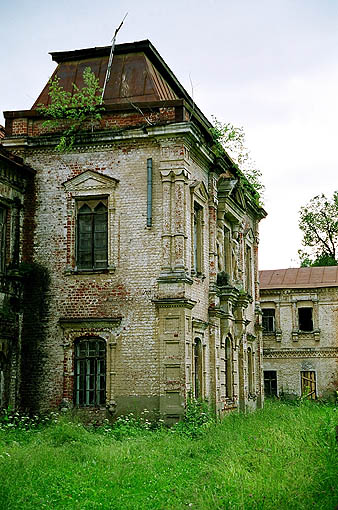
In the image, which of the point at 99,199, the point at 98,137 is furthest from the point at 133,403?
the point at 98,137

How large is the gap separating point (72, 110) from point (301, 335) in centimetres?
2032

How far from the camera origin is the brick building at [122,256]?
1586 centimetres

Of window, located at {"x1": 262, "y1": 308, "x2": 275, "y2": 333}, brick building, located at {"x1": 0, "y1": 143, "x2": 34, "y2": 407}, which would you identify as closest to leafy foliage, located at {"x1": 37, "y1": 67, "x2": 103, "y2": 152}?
brick building, located at {"x1": 0, "y1": 143, "x2": 34, "y2": 407}

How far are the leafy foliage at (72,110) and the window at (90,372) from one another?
4786 mm

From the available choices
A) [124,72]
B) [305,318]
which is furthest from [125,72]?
[305,318]

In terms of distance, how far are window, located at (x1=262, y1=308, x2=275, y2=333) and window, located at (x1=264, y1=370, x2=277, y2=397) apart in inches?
80.5

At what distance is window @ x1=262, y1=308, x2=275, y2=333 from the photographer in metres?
34.5

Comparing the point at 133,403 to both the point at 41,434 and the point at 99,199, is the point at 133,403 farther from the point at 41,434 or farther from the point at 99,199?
the point at 99,199

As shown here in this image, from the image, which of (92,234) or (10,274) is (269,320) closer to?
(92,234)

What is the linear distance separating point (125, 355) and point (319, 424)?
4.93m

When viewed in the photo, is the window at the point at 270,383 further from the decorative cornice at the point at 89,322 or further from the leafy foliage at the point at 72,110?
the leafy foliage at the point at 72,110

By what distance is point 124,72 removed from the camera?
1814 cm

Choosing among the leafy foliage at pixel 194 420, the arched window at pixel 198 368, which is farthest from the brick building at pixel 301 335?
the leafy foliage at pixel 194 420

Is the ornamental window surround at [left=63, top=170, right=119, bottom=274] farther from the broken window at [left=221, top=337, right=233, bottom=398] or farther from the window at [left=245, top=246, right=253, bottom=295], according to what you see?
the window at [left=245, top=246, right=253, bottom=295]
